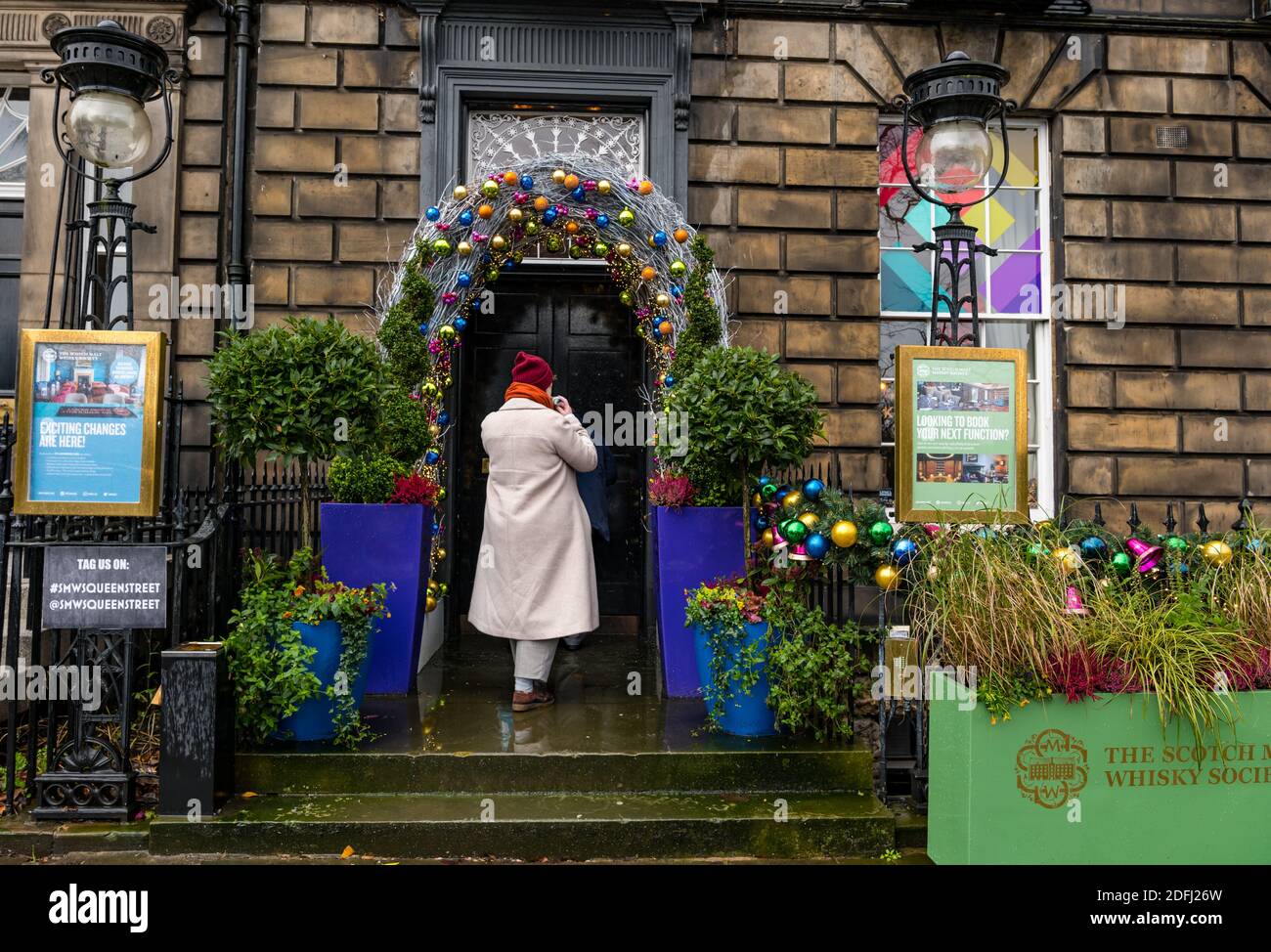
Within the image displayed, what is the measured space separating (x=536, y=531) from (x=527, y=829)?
6.21 feet

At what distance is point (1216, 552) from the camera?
16.6ft

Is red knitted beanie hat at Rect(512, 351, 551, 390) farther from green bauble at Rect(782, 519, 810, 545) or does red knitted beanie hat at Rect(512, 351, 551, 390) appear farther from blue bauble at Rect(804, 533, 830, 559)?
blue bauble at Rect(804, 533, 830, 559)

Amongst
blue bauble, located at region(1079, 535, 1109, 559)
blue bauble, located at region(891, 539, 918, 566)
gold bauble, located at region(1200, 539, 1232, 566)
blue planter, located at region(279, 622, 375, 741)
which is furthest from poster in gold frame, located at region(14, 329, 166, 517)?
gold bauble, located at region(1200, 539, 1232, 566)

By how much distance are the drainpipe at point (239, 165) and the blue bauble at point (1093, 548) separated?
696 cm

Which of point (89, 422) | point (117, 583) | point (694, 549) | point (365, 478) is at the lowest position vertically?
point (117, 583)

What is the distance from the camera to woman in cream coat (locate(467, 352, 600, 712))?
229 inches

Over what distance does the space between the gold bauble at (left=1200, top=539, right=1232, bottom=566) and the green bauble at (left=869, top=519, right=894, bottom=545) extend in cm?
170

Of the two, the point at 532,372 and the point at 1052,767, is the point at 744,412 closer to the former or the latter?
the point at 532,372

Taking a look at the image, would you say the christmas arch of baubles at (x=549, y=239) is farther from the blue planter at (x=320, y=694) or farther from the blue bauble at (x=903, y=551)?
the blue bauble at (x=903, y=551)

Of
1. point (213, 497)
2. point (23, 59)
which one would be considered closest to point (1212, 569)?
point (213, 497)

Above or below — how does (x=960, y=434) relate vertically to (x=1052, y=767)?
above

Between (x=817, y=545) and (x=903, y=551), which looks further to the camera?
(x=817, y=545)

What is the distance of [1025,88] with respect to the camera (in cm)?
882

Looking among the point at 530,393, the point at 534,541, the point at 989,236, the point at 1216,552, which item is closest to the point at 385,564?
the point at 534,541
